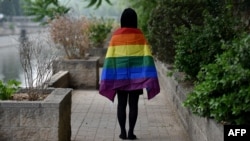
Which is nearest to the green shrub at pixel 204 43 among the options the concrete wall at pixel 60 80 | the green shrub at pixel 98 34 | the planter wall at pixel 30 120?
the planter wall at pixel 30 120

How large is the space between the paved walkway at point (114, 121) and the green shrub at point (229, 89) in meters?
1.93

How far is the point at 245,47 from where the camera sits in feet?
14.4

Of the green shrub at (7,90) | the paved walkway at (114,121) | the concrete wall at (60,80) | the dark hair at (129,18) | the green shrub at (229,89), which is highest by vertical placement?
the dark hair at (129,18)

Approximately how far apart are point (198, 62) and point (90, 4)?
5297mm

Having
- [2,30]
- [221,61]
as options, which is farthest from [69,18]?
[2,30]

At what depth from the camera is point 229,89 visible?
15.0 feet

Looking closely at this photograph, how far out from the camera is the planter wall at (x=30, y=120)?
17.6ft

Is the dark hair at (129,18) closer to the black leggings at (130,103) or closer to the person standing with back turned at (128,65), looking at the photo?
the person standing with back turned at (128,65)

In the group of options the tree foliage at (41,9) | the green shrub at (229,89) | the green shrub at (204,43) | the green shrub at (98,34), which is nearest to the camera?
the green shrub at (229,89)

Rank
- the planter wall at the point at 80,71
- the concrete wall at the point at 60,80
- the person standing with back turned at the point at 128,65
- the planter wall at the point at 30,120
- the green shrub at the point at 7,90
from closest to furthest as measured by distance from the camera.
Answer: the planter wall at the point at 30,120, the green shrub at the point at 7,90, the person standing with back turned at the point at 128,65, the concrete wall at the point at 60,80, the planter wall at the point at 80,71

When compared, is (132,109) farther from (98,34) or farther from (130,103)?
(98,34)

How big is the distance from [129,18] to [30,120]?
2.11 metres

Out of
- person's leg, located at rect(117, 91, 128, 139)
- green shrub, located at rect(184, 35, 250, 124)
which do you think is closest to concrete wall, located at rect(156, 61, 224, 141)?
green shrub, located at rect(184, 35, 250, 124)

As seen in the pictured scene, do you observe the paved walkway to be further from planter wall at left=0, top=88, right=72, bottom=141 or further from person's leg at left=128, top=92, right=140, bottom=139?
planter wall at left=0, top=88, right=72, bottom=141
